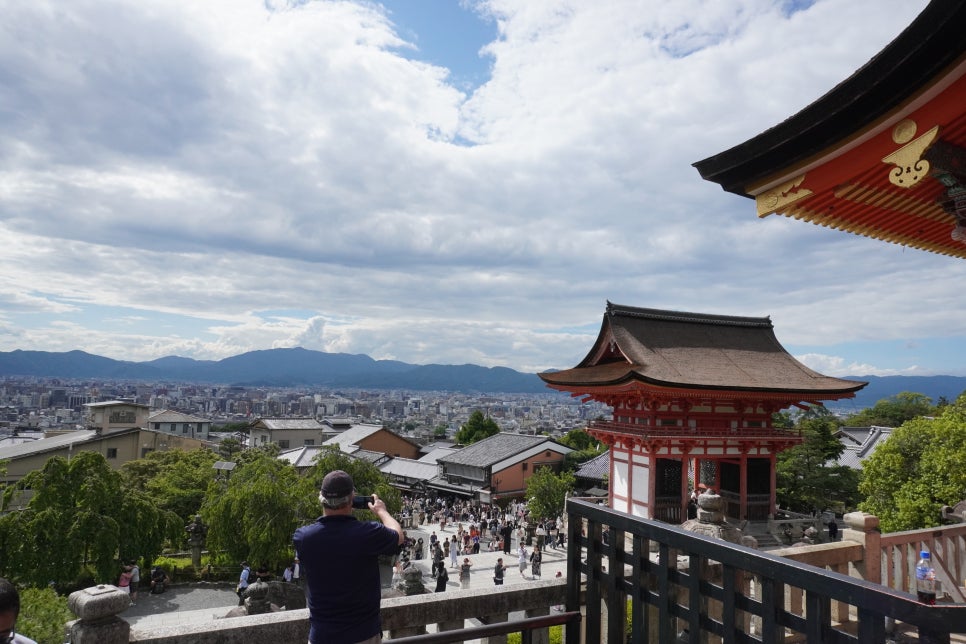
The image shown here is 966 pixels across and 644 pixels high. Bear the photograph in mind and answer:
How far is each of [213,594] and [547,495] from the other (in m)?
16.7

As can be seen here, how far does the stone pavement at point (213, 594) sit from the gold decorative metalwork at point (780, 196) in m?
12.0

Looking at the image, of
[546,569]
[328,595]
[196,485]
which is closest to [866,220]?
[328,595]

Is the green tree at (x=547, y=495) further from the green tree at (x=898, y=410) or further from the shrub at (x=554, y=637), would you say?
the green tree at (x=898, y=410)

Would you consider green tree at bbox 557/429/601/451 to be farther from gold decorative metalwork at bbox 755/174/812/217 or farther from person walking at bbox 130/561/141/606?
gold decorative metalwork at bbox 755/174/812/217

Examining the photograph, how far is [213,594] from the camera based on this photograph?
19766mm

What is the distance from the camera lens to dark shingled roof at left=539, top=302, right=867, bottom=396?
1909 cm

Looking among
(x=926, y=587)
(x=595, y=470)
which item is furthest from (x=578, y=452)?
(x=926, y=587)

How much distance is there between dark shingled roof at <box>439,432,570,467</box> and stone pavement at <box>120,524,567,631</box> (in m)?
18.1

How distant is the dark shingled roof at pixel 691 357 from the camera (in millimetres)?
19094

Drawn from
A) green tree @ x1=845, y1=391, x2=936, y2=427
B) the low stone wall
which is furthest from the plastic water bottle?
green tree @ x1=845, y1=391, x2=936, y2=427

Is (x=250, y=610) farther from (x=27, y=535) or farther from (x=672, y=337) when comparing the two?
(x=672, y=337)

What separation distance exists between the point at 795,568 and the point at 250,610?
7.28 meters

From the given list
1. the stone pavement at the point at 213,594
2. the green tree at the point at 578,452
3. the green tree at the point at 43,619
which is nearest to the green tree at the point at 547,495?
the stone pavement at the point at 213,594

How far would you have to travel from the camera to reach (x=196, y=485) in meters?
28.4
